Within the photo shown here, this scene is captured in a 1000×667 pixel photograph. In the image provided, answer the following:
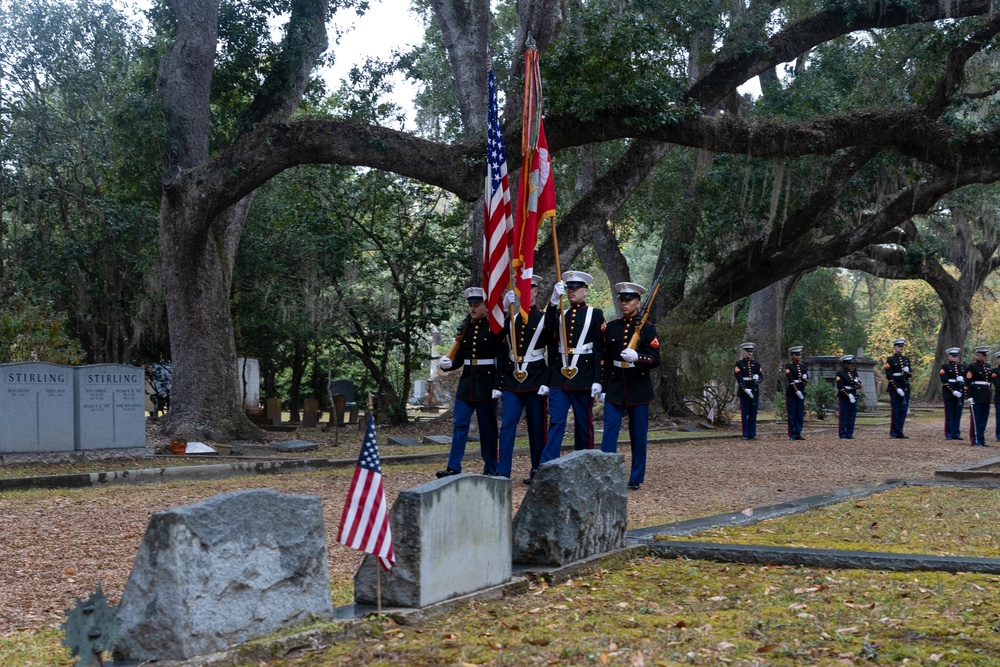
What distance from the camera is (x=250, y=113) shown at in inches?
674

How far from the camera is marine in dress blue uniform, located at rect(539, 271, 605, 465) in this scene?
33.2 ft

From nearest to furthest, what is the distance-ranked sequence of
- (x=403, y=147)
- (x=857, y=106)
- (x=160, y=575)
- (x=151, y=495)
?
(x=160, y=575) → (x=151, y=495) → (x=403, y=147) → (x=857, y=106)

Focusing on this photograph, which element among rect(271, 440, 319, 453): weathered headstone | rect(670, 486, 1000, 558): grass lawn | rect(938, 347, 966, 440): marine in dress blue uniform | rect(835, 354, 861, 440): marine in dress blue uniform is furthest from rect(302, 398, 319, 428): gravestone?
rect(670, 486, 1000, 558): grass lawn

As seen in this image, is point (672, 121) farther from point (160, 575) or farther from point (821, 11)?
point (160, 575)

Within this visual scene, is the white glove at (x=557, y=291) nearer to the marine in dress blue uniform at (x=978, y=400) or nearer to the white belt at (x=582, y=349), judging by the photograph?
the white belt at (x=582, y=349)

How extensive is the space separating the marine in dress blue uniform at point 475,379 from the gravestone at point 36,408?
609 cm

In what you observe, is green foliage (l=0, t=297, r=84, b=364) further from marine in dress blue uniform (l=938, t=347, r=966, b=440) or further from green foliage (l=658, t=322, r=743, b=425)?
marine in dress blue uniform (l=938, t=347, r=966, b=440)

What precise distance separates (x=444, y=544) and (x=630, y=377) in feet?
19.0

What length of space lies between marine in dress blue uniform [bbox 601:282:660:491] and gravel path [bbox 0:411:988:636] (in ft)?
1.86

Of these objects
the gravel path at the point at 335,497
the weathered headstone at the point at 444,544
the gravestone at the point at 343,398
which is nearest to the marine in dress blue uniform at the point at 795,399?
the gravel path at the point at 335,497

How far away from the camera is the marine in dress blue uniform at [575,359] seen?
33.2 ft

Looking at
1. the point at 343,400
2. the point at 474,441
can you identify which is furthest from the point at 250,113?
the point at 343,400

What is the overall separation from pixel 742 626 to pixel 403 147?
35.4 feet

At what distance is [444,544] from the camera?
4996mm
